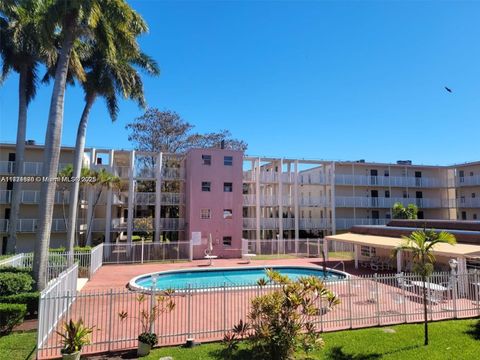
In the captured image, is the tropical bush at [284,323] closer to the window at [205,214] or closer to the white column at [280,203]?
the window at [205,214]

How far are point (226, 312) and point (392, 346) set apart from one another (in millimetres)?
5628

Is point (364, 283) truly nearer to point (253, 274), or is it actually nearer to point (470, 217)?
point (253, 274)

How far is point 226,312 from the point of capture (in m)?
12.6

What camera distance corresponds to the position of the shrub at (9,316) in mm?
10523

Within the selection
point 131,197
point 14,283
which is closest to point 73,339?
point 14,283

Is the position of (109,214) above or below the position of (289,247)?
above

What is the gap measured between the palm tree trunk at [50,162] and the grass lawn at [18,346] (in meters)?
3.45

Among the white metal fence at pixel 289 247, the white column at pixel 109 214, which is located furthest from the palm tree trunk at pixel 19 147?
the white metal fence at pixel 289 247

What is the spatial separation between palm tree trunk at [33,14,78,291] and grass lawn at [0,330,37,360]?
3.45 meters

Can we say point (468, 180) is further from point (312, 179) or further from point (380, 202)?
point (312, 179)

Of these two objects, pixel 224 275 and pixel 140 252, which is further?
pixel 140 252

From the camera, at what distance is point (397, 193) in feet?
138

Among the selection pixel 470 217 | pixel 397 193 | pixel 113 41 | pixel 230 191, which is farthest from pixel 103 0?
pixel 470 217

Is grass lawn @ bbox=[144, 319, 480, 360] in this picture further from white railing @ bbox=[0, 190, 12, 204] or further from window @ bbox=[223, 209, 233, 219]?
white railing @ bbox=[0, 190, 12, 204]
